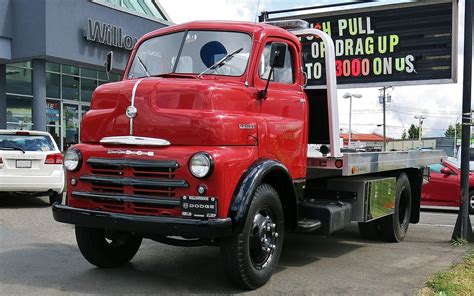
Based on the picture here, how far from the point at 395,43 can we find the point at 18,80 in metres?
13.9

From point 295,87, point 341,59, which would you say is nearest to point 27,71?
point 341,59

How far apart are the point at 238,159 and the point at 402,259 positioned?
332cm

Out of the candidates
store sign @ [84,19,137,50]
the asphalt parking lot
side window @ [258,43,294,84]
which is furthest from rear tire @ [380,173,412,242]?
store sign @ [84,19,137,50]

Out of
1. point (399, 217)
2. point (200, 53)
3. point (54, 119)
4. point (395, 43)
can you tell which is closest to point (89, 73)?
point (54, 119)

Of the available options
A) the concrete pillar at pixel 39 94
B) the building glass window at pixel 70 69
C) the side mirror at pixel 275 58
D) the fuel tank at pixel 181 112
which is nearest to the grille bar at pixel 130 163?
the fuel tank at pixel 181 112

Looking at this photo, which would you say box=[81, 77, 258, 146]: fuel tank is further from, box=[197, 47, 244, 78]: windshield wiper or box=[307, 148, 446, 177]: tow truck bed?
box=[307, 148, 446, 177]: tow truck bed

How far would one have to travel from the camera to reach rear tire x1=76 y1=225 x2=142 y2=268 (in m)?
6.04

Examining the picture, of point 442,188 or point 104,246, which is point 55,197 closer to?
point 104,246

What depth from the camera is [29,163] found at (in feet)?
36.6

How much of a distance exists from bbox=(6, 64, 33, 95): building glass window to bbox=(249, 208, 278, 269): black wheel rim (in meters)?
16.3

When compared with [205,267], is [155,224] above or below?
above

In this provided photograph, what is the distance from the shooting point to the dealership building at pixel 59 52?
17.2 meters

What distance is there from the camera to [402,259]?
725 cm

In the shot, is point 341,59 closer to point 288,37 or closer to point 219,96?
point 288,37
